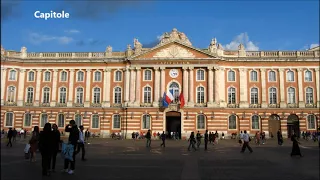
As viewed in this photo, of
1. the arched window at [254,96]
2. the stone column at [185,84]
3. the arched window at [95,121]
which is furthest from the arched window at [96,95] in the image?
the arched window at [254,96]

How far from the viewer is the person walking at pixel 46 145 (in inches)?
480

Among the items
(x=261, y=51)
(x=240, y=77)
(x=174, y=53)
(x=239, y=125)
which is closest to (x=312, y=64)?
(x=261, y=51)

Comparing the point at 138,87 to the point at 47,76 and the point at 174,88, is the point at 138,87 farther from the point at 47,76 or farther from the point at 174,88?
the point at 47,76

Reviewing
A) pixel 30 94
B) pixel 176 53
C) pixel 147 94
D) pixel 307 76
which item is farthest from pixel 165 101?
pixel 307 76

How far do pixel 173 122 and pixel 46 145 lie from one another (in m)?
45.3

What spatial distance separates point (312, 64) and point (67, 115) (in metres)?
43.0

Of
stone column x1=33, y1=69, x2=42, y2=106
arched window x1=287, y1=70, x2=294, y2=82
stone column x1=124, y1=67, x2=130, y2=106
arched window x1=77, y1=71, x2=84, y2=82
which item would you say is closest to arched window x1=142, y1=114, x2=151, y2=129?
stone column x1=124, y1=67, x2=130, y2=106

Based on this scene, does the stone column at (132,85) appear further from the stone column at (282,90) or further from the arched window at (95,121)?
the stone column at (282,90)

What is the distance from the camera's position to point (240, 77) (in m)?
56.3

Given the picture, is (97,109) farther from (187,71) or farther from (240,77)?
(240,77)

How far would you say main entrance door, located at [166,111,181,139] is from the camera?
5422 cm

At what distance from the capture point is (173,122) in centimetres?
5688

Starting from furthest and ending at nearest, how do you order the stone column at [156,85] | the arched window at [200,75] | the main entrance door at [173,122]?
the arched window at [200,75] < the stone column at [156,85] < the main entrance door at [173,122]

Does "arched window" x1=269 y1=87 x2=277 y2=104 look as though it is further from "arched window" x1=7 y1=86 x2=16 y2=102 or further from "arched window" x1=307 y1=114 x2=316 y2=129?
"arched window" x1=7 y1=86 x2=16 y2=102
